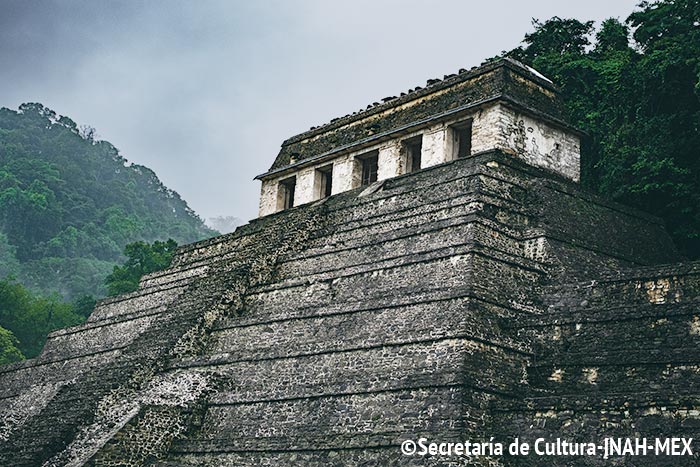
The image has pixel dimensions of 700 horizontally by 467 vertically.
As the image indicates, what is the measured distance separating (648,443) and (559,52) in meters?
16.4

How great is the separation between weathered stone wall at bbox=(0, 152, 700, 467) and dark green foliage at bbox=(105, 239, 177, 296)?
1885 cm

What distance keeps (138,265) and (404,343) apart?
2756cm

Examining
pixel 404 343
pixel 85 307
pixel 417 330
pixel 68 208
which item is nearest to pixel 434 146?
pixel 417 330

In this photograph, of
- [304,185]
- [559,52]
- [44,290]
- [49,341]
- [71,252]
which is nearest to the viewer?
[49,341]

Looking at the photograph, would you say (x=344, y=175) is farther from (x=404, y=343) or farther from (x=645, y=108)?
(x=404, y=343)

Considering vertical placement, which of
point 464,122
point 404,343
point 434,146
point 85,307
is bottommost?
point 404,343

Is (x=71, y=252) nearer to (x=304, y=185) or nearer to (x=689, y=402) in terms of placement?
(x=304, y=185)

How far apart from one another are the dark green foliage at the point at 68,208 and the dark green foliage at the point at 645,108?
4254 cm

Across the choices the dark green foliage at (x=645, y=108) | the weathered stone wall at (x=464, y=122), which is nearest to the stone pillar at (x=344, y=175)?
the weathered stone wall at (x=464, y=122)

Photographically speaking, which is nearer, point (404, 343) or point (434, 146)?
point (404, 343)

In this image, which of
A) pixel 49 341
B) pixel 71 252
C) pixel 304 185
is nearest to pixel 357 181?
pixel 304 185

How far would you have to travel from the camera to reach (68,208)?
67.2 m

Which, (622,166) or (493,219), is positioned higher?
(622,166)

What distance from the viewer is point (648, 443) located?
30.1 feet
